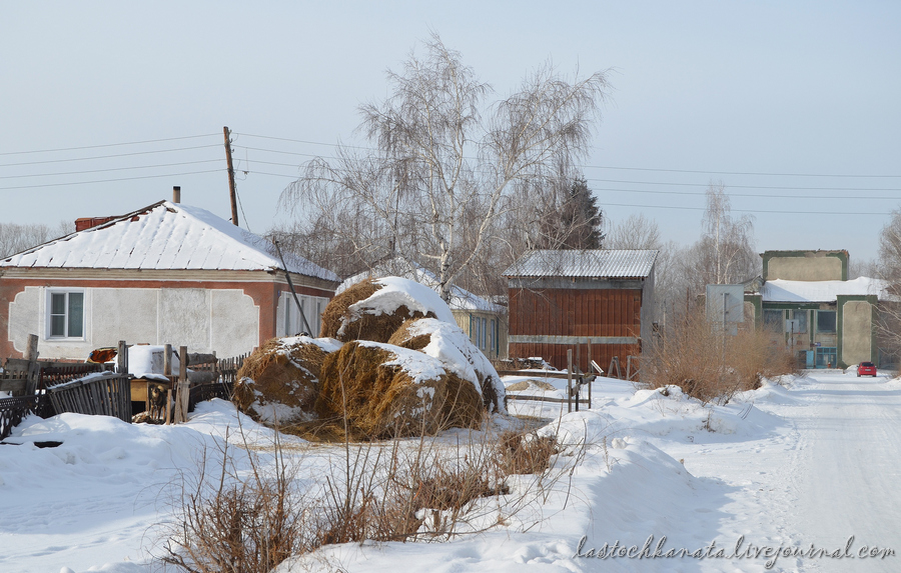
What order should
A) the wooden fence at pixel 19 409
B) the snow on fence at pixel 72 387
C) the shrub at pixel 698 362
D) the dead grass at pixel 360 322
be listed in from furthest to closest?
the shrub at pixel 698 362
the dead grass at pixel 360 322
the snow on fence at pixel 72 387
the wooden fence at pixel 19 409

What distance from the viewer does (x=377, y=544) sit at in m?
4.99

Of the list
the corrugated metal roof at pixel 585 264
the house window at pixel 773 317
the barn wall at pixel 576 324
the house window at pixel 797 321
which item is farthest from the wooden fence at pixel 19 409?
the house window at pixel 797 321

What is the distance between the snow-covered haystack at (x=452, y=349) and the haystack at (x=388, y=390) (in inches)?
13.8

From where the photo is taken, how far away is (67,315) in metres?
21.4

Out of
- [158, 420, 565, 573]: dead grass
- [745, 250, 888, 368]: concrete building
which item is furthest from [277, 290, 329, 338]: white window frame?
[745, 250, 888, 368]: concrete building

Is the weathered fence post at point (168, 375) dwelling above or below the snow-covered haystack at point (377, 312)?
below

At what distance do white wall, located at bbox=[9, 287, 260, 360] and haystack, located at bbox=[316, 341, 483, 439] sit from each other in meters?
8.43

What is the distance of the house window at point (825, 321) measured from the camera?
56469mm

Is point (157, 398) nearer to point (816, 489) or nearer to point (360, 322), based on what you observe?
point (360, 322)

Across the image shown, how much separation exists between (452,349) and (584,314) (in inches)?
716

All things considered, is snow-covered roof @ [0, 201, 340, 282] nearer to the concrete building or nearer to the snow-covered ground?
the snow-covered ground

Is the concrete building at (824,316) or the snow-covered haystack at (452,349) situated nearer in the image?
the snow-covered haystack at (452,349)

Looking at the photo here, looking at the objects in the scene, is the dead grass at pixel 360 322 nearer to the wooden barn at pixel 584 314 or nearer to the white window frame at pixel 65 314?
the white window frame at pixel 65 314

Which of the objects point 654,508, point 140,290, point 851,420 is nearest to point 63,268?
point 140,290
